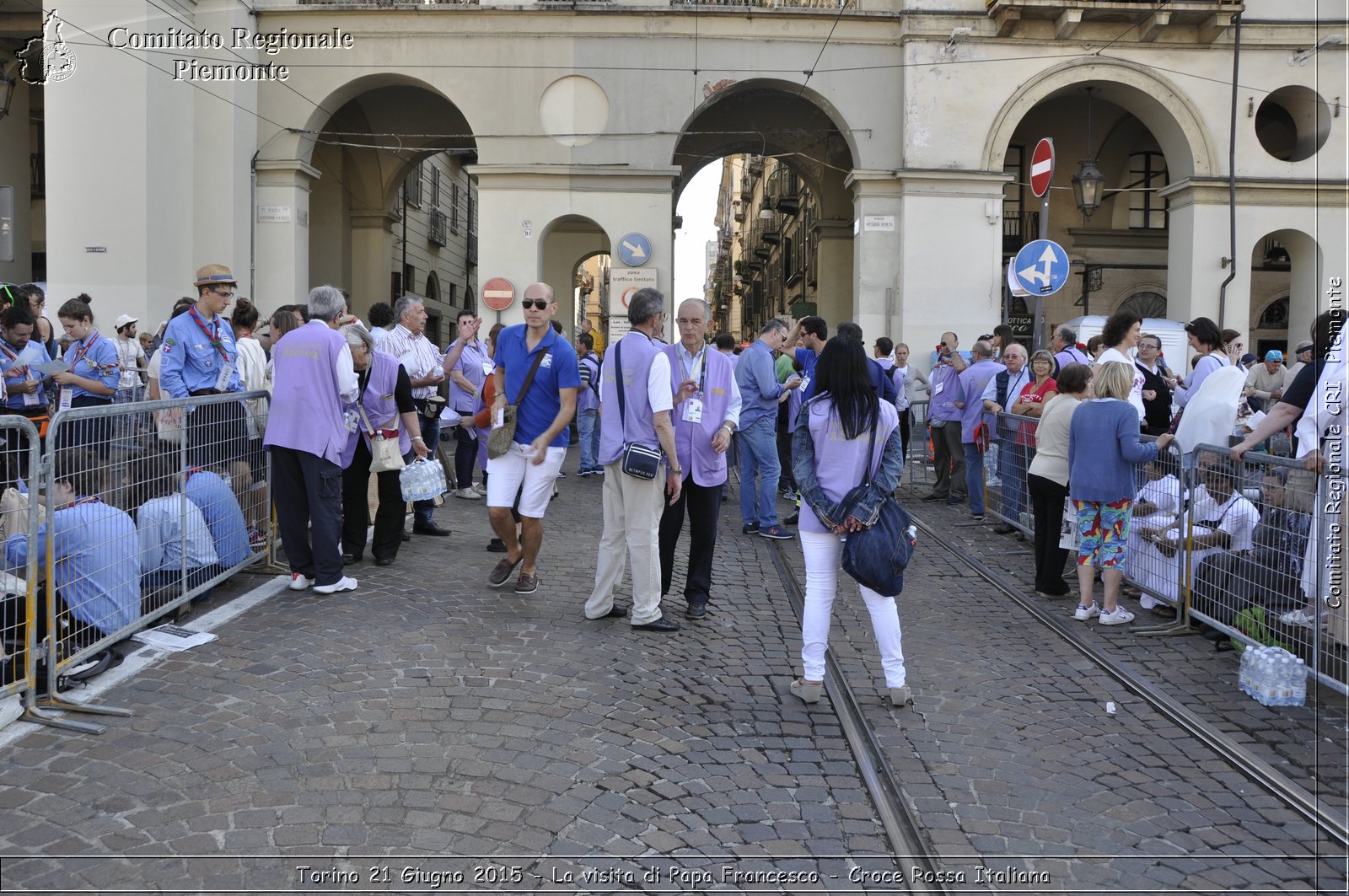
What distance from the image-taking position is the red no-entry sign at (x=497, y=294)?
22.3m

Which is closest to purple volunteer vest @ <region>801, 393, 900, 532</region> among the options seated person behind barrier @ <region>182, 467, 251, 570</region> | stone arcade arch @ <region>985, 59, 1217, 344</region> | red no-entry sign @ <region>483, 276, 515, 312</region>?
seated person behind barrier @ <region>182, 467, 251, 570</region>

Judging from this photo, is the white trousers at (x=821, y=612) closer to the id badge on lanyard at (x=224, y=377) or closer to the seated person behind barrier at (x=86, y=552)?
the seated person behind barrier at (x=86, y=552)

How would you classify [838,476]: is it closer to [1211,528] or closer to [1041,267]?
[1211,528]

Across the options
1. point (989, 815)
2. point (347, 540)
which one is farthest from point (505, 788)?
point (347, 540)

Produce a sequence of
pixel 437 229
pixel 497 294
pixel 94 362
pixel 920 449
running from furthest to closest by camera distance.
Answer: pixel 437 229
pixel 497 294
pixel 920 449
pixel 94 362

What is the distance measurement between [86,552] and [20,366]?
3.28m

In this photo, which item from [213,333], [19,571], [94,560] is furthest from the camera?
[213,333]

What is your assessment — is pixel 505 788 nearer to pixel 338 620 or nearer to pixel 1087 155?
pixel 338 620

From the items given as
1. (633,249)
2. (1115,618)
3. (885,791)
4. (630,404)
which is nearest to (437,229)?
(633,249)

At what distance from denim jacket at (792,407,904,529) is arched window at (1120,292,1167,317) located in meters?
→ 25.5

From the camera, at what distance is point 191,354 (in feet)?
26.3

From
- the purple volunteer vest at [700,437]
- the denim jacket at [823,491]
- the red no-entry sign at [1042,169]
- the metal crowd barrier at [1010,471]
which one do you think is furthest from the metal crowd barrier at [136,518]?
the red no-entry sign at [1042,169]

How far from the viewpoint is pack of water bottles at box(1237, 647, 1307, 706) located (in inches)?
219

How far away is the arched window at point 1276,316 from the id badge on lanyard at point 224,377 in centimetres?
2695
